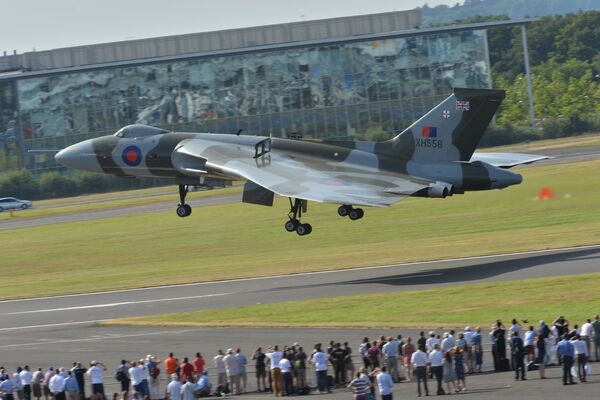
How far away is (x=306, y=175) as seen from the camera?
50375 mm

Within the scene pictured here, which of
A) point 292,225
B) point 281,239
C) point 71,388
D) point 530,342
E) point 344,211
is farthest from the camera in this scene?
point 281,239

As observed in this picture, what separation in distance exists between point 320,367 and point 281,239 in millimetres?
34862

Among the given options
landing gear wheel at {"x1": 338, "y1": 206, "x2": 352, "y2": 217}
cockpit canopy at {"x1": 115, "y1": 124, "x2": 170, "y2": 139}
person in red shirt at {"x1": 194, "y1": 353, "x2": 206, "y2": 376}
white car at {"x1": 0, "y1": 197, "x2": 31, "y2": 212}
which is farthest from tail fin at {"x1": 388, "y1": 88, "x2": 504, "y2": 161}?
white car at {"x1": 0, "y1": 197, "x2": 31, "y2": 212}

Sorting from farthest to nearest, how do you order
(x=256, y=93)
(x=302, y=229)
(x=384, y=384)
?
(x=256, y=93) → (x=302, y=229) → (x=384, y=384)

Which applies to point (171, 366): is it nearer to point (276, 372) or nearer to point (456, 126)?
point (276, 372)

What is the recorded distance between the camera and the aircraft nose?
185 ft

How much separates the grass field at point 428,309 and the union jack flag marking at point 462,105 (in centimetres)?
906

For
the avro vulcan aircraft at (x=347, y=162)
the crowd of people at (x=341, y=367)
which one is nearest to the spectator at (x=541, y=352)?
the crowd of people at (x=341, y=367)

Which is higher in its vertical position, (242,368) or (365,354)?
(365,354)

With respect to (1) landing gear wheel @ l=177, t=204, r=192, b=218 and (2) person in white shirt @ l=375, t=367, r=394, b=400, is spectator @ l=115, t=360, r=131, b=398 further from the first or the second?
(1) landing gear wheel @ l=177, t=204, r=192, b=218

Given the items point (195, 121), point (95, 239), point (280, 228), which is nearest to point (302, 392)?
point (280, 228)

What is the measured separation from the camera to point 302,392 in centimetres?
3080

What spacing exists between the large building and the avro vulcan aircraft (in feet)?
178

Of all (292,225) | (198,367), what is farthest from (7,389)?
(292,225)
